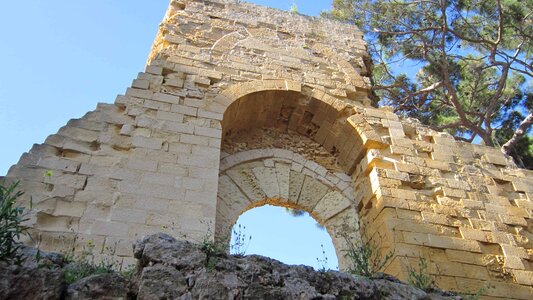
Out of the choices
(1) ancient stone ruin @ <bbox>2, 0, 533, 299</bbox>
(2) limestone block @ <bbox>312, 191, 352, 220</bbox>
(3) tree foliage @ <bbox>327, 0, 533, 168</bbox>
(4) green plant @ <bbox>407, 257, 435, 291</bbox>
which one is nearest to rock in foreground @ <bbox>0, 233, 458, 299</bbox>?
(4) green plant @ <bbox>407, 257, 435, 291</bbox>

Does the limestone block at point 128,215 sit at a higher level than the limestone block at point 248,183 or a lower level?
lower

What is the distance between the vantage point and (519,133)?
400 inches

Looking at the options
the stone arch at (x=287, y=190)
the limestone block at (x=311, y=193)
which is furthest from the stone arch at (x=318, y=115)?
the limestone block at (x=311, y=193)

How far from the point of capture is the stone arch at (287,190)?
18.9ft

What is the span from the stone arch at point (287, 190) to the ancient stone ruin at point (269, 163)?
2cm

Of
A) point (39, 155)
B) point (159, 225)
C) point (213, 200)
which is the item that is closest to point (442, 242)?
point (213, 200)

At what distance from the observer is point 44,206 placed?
4316 millimetres

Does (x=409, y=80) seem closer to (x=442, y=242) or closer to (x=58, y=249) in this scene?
(x=442, y=242)

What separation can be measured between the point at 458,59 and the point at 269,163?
680 cm

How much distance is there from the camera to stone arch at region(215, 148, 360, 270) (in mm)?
5754

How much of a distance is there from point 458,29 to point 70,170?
8.76m

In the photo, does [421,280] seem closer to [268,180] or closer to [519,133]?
[268,180]

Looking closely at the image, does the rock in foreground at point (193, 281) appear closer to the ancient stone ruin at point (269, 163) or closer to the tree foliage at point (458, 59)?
the ancient stone ruin at point (269, 163)

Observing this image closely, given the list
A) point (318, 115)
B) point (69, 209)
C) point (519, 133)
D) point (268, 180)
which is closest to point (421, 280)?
point (268, 180)
